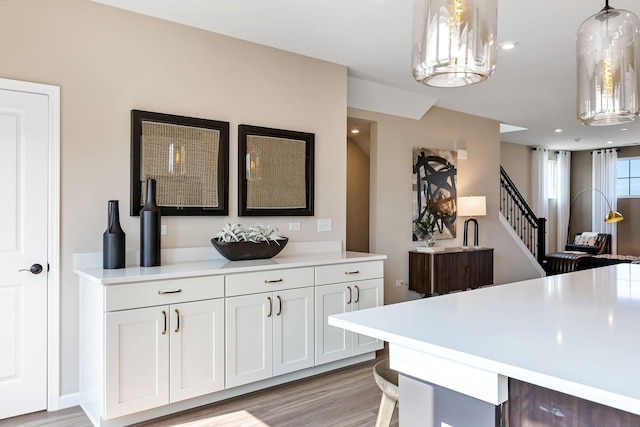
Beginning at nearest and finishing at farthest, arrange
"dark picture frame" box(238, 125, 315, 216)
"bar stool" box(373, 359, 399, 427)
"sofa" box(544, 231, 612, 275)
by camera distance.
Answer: "bar stool" box(373, 359, 399, 427)
"dark picture frame" box(238, 125, 315, 216)
"sofa" box(544, 231, 612, 275)

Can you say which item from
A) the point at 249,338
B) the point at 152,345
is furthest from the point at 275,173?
the point at 152,345

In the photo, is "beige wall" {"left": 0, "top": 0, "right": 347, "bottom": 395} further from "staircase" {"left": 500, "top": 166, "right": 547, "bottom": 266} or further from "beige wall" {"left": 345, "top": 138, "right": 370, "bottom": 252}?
"staircase" {"left": 500, "top": 166, "right": 547, "bottom": 266}

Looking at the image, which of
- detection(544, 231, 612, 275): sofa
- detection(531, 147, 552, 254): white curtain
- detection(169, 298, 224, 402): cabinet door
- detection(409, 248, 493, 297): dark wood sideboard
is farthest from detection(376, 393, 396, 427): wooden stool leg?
detection(531, 147, 552, 254): white curtain

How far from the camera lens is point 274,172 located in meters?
3.94

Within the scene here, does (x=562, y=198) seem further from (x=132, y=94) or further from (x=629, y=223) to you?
(x=132, y=94)

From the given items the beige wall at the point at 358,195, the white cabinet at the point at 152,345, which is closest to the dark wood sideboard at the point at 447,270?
the beige wall at the point at 358,195

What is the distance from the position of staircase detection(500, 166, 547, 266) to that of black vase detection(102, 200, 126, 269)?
6.75 meters

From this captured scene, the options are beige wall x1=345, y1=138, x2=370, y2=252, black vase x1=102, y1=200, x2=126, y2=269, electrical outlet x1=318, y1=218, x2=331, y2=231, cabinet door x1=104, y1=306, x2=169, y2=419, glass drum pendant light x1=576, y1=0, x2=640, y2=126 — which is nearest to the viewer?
glass drum pendant light x1=576, y1=0, x2=640, y2=126

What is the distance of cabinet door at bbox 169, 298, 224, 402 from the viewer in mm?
2822

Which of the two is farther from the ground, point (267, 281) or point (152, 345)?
point (267, 281)

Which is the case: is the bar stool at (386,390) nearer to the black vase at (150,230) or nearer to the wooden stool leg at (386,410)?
the wooden stool leg at (386,410)

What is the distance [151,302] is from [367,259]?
1.83 m

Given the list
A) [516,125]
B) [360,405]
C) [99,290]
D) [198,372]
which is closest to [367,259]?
[360,405]

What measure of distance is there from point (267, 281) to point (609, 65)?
2.37 metres
